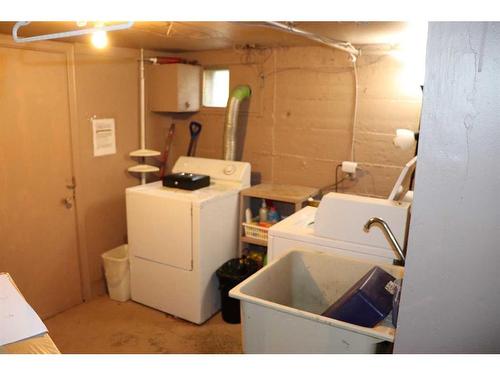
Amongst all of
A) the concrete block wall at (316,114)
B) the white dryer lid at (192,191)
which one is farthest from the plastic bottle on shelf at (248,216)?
the concrete block wall at (316,114)

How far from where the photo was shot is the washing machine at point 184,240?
117 inches

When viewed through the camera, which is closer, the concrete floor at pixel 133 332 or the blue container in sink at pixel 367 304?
the blue container in sink at pixel 367 304

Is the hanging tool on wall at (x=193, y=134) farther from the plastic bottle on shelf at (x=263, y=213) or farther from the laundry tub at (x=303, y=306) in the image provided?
the laundry tub at (x=303, y=306)

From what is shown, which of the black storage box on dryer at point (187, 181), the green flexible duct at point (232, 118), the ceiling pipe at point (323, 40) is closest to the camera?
the ceiling pipe at point (323, 40)

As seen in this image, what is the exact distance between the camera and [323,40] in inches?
103

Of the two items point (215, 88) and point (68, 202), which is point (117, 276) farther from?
point (215, 88)

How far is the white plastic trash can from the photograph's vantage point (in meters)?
3.34

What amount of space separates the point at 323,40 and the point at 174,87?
1.47m

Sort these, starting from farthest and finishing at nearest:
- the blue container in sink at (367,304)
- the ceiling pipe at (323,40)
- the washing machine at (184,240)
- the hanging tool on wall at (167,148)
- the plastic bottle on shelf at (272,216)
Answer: the hanging tool on wall at (167,148)
the plastic bottle on shelf at (272,216)
the washing machine at (184,240)
the ceiling pipe at (323,40)
the blue container in sink at (367,304)

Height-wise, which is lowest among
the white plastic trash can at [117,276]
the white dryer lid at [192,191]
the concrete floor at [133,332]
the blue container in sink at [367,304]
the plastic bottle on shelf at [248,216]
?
the concrete floor at [133,332]

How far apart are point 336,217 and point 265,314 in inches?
31.5

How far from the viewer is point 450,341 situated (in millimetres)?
924

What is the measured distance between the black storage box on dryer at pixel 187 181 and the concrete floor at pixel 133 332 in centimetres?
104
